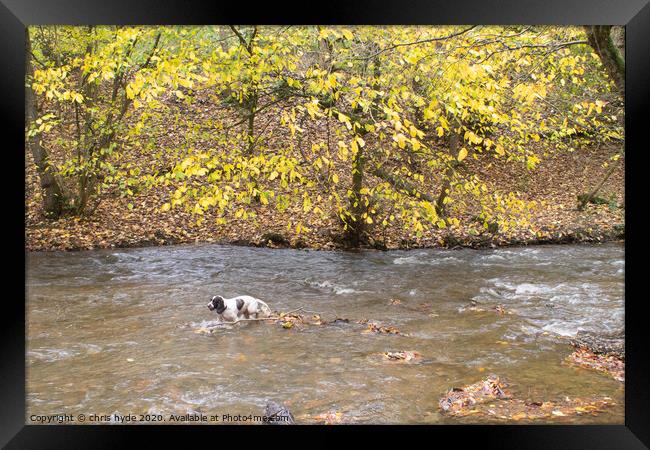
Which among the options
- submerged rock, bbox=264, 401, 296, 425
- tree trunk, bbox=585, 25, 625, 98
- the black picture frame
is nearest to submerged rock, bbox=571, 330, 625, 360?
tree trunk, bbox=585, 25, 625, 98

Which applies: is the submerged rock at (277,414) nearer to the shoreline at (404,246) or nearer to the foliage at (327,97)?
the foliage at (327,97)

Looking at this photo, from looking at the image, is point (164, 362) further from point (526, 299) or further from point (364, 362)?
point (526, 299)

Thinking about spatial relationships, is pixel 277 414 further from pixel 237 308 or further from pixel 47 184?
pixel 47 184

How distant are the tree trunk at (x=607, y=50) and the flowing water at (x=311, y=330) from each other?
3.45 metres

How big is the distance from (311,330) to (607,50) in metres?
5.41

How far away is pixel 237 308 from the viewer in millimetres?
8305

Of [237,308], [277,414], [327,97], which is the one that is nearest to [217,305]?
[237,308]

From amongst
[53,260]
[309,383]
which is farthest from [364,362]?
[53,260]

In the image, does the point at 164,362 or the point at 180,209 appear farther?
the point at 180,209

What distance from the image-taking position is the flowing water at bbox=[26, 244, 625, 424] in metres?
5.74

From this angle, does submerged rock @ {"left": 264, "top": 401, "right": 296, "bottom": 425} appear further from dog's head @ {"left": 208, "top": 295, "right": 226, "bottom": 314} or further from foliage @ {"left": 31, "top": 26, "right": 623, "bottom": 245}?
dog's head @ {"left": 208, "top": 295, "right": 226, "bottom": 314}

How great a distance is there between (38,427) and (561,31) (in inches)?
332

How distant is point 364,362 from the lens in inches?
268
